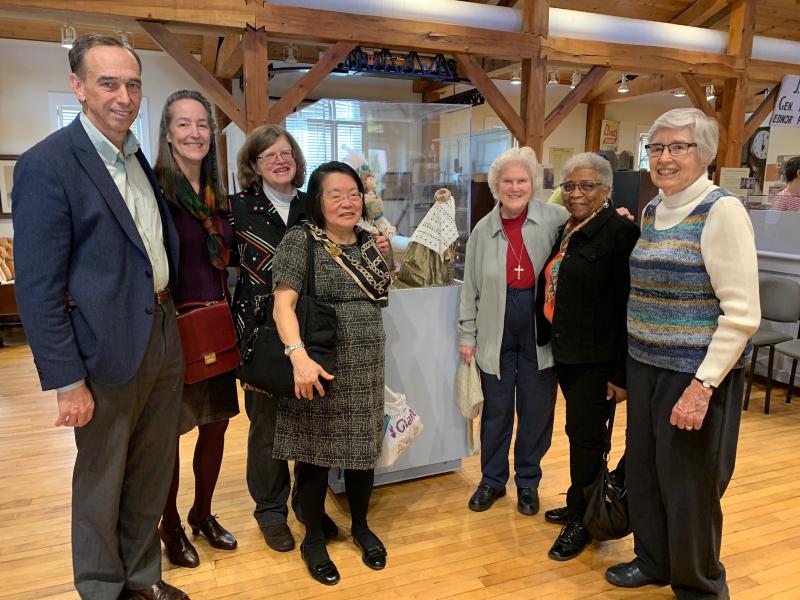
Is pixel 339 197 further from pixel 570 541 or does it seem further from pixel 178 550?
pixel 570 541

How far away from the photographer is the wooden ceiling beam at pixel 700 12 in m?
6.44

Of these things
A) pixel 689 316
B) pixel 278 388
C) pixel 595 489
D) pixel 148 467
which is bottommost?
pixel 595 489

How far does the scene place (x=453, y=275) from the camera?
2812 mm

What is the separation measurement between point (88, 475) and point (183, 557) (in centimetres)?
69

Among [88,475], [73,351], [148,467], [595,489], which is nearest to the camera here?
[73,351]

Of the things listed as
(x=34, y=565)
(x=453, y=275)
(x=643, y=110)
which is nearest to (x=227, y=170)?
(x=453, y=275)

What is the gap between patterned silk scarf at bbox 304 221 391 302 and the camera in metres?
1.85

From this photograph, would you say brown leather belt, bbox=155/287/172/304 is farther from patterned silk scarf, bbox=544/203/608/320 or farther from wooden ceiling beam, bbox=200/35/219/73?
wooden ceiling beam, bbox=200/35/219/73

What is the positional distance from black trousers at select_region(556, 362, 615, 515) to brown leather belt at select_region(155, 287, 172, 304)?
4.47ft

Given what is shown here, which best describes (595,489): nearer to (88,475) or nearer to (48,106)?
(88,475)

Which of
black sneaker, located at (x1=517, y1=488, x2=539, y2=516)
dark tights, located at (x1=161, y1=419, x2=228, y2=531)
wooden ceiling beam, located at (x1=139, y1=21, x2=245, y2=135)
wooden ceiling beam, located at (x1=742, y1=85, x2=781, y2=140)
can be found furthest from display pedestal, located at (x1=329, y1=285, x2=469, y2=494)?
wooden ceiling beam, located at (x1=742, y1=85, x2=781, y2=140)

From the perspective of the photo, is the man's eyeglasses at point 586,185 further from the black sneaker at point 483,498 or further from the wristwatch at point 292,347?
the black sneaker at point 483,498

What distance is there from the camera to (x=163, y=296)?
1.66 meters

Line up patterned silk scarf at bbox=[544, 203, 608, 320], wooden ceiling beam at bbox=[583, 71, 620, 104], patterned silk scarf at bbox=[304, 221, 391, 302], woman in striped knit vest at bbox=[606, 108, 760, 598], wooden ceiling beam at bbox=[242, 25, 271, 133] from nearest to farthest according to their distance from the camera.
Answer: woman in striped knit vest at bbox=[606, 108, 760, 598] → patterned silk scarf at bbox=[304, 221, 391, 302] → patterned silk scarf at bbox=[544, 203, 608, 320] → wooden ceiling beam at bbox=[242, 25, 271, 133] → wooden ceiling beam at bbox=[583, 71, 620, 104]
